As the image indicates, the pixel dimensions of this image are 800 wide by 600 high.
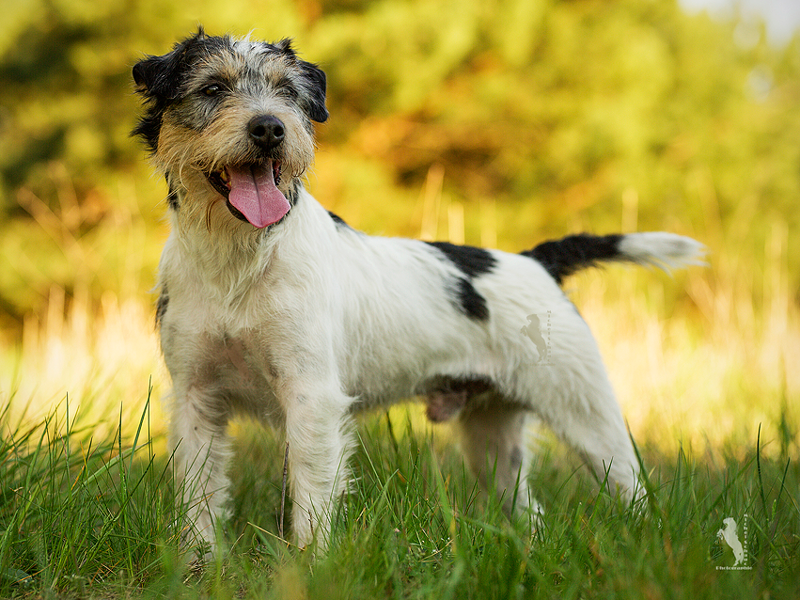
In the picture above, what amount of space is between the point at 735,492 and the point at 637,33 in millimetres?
12492

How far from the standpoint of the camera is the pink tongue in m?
2.53

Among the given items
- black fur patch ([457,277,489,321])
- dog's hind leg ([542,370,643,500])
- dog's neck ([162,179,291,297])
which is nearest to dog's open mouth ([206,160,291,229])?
dog's neck ([162,179,291,297])

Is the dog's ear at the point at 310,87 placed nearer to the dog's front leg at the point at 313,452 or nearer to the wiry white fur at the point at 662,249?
the dog's front leg at the point at 313,452

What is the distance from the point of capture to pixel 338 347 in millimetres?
2900

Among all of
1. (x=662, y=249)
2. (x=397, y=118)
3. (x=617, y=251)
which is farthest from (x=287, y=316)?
(x=397, y=118)

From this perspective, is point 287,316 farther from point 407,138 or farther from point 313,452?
point 407,138

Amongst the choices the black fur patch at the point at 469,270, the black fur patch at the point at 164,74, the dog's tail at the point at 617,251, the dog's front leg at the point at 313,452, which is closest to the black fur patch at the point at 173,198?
the black fur patch at the point at 164,74

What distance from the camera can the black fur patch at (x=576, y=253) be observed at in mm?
3777

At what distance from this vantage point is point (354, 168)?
35.8 ft

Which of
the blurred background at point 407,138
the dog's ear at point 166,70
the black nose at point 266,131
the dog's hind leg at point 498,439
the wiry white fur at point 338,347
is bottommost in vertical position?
the dog's hind leg at point 498,439

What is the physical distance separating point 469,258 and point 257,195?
1450mm

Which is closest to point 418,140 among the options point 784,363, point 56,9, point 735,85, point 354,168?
point 354,168

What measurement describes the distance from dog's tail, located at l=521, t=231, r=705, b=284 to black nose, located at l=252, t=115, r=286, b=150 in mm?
1931

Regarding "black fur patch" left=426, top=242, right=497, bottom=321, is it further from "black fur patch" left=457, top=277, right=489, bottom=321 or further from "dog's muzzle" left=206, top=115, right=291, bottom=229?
"dog's muzzle" left=206, top=115, right=291, bottom=229
